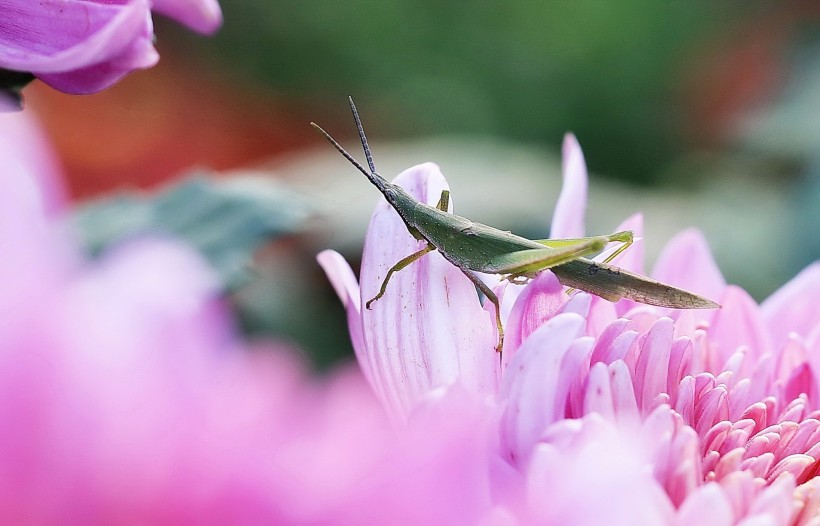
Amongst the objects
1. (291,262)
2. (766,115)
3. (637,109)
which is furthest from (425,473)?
(637,109)

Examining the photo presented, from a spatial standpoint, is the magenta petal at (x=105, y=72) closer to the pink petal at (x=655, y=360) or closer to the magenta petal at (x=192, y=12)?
the magenta petal at (x=192, y=12)

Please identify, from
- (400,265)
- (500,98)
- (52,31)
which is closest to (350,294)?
(400,265)

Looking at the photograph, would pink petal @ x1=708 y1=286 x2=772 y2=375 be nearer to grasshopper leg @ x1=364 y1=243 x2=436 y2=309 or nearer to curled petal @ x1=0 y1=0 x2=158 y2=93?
grasshopper leg @ x1=364 y1=243 x2=436 y2=309

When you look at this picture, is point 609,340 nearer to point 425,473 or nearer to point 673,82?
point 425,473

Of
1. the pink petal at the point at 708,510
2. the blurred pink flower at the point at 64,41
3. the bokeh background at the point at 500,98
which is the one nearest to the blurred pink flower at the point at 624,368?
the pink petal at the point at 708,510

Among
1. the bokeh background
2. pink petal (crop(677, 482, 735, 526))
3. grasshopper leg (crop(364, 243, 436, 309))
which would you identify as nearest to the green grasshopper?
grasshopper leg (crop(364, 243, 436, 309))

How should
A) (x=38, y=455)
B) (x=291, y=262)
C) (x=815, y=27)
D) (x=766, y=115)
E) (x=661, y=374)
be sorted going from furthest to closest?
(x=815, y=27)
(x=766, y=115)
(x=291, y=262)
(x=661, y=374)
(x=38, y=455)
